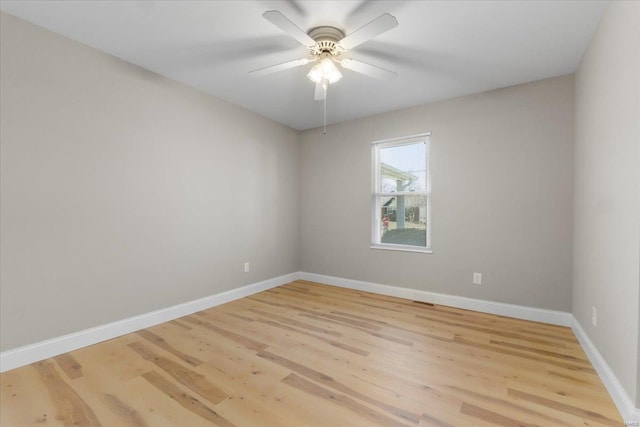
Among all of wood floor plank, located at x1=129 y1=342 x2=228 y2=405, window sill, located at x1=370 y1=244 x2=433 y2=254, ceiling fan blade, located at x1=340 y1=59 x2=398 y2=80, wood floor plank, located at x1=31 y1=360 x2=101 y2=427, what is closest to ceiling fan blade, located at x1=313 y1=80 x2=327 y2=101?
ceiling fan blade, located at x1=340 y1=59 x2=398 y2=80

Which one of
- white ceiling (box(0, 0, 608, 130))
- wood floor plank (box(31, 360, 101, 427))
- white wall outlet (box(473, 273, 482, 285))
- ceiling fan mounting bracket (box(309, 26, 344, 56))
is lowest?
wood floor plank (box(31, 360, 101, 427))

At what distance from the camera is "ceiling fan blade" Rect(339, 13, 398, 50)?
1.69 meters

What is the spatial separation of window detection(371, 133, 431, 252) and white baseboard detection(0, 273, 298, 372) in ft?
7.07

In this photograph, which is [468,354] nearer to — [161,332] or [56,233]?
[161,332]

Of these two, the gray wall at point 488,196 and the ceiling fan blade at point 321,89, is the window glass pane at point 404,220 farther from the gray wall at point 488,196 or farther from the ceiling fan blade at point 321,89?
the ceiling fan blade at point 321,89

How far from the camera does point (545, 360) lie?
214 centimetres

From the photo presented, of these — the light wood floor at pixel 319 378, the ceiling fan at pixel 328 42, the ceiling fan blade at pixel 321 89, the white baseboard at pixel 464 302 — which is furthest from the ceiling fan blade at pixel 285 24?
the white baseboard at pixel 464 302

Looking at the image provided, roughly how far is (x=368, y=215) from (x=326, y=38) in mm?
2442

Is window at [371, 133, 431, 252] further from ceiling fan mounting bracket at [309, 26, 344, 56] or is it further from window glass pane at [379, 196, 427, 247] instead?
ceiling fan mounting bracket at [309, 26, 344, 56]

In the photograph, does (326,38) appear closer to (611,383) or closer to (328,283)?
(611,383)

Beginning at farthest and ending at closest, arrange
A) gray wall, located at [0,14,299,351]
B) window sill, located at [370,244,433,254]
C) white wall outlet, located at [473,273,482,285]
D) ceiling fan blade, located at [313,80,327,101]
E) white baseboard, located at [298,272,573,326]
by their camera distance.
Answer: window sill, located at [370,244,433,254] < white wall outlet, located at [473,273,482,285] < white baseboard, located at [298,272,573,326] < ceiling fan blade, located at [313,80,327,101] < gray wall, located at [0,14,299,351]

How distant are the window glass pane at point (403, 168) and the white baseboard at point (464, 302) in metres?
1.36

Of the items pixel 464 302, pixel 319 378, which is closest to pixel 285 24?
pixel 319 378

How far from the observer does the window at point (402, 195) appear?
3.68m
